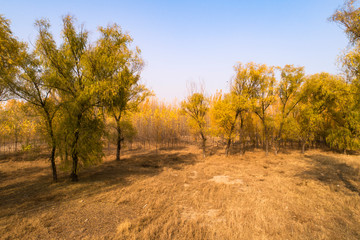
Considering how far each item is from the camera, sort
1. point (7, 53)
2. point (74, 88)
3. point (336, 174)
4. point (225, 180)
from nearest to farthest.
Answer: point (7, 53) → point (74, 88) → point (225, 180) → point (336, 174)

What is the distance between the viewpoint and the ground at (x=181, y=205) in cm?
568

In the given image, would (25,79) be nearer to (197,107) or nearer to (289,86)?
(197,107)

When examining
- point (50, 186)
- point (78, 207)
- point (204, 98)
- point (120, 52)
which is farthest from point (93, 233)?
point (204, 98)

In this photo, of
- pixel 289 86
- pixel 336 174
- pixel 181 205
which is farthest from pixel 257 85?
pixel 181 205

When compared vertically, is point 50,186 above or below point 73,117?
below

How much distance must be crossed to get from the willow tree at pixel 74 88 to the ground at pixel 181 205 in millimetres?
2298

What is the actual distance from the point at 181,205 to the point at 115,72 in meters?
11.2

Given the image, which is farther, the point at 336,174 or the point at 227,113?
the point at 227,113

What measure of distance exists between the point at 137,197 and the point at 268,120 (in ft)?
55.2

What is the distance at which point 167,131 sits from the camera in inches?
1078

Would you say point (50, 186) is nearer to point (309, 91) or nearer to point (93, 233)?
point (93, 233)

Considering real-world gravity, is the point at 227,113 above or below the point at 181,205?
above

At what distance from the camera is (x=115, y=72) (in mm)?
13672

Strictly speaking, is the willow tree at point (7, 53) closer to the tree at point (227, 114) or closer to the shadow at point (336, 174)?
the tree at point (227, 114)
